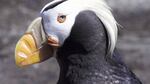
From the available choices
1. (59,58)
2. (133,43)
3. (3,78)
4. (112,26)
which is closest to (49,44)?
(59,58)

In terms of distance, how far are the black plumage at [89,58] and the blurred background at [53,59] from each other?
2.93m

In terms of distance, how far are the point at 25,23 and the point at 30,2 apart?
30cm

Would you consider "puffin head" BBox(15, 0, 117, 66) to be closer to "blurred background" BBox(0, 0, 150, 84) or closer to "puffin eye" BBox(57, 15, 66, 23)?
"puffin eye" BBox(57, 15, 66, 23)

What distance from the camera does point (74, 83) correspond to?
3.13 m

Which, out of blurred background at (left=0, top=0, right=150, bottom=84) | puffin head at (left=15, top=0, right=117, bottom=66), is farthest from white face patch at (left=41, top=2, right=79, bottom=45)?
blurred background at (left=0, top=0, right=150, bottom=84)

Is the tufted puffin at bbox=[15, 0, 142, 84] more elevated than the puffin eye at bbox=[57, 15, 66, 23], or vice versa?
the puffin eye at bbox=[57, 15, 66, 23]

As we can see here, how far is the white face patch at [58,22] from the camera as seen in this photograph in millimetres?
3051

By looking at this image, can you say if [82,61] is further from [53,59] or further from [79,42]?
[53,59]

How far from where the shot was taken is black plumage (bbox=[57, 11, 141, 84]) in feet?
10.0

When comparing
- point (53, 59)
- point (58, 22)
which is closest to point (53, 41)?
point (58, 22)

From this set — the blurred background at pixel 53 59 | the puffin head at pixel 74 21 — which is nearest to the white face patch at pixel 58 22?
the puffin head at pixel 74 21

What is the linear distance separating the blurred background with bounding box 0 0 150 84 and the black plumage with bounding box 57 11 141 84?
2.93m

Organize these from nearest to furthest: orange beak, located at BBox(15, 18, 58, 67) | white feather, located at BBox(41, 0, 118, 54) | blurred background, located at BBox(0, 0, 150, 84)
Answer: white feather, located at BBox(41, 0, 118, 54), orange beak, located at BBox(15, 18, 58, 67), blurred background, located at BBox(0, 0, 150, 84)

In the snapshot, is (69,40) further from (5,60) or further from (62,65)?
(5,60)
